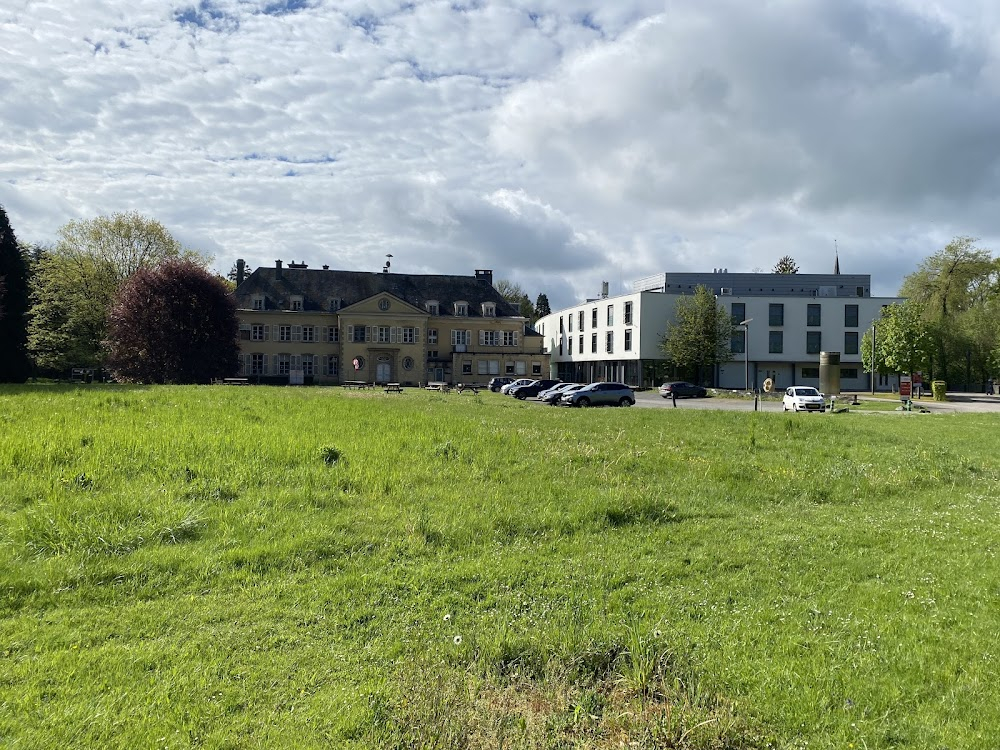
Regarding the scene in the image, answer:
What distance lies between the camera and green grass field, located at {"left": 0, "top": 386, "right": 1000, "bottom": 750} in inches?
173

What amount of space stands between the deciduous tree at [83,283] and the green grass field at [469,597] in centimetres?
4646

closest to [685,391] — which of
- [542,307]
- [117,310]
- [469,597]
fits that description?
[117,310]

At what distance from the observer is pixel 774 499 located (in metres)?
11.9

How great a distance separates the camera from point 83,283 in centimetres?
5356

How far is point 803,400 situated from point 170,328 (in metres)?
41.0

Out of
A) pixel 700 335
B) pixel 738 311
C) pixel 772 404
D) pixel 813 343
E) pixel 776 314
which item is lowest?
pixel 772 404

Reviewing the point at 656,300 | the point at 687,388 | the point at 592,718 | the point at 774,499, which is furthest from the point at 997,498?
the point at 656,300

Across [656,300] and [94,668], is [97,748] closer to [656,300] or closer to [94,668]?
[94,668]

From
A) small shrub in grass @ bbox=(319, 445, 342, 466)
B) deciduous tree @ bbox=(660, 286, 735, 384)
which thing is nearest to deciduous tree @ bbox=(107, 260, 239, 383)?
small shrub in grass @ bbox=(319, 445, 342, 466)

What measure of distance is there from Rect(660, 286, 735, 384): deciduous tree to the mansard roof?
68.6ft

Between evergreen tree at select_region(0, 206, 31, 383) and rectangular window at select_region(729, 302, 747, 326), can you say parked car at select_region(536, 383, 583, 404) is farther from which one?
evergreen tree at select_region(0, 206, 31, 383)

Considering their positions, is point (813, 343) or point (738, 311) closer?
point (813, 343)

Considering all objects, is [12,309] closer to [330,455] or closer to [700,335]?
[330,455]

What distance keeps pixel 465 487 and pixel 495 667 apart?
5.59 metres
